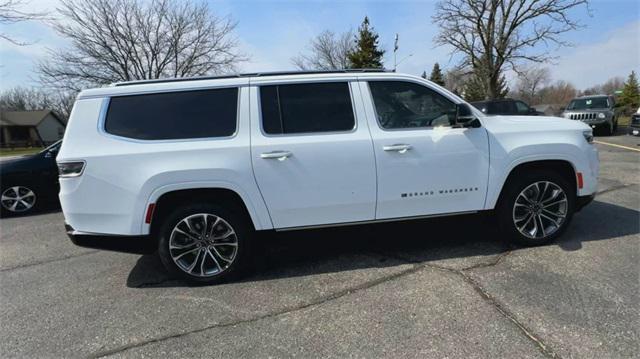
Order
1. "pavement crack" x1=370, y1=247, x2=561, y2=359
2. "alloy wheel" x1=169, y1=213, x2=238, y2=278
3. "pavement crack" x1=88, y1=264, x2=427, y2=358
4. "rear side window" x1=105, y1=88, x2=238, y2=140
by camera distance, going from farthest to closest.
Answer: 1. "alloy wheel" x1=169, y1=213, x2=238, y2=278
2. "rear side window" x1=105, y1=88, x2=238, y2=140
3. "pavement crack" x1=88, y1=264, x2=427, y2=358
4. "pavement crack" x1=370, y1=247, x2=561, y2=359

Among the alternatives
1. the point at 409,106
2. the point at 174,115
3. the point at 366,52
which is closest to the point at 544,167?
the point at 409,106

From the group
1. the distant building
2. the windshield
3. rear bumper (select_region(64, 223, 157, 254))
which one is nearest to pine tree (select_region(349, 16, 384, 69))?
the windshield

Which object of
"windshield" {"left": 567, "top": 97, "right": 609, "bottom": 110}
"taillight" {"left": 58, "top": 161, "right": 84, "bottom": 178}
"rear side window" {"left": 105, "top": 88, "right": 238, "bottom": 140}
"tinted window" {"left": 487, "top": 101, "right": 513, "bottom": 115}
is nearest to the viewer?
"taillight" {"left": 58, "top": 161, "right": 84, "bottom": 178}

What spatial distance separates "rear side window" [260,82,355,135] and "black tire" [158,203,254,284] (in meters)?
0.86

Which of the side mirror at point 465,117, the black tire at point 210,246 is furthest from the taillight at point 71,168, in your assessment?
the side mirror at point 465,117

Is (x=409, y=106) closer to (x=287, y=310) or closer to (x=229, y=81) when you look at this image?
(x=229, y=81)

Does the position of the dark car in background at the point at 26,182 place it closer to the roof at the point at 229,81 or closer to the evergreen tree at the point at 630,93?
the roof at the point at 229,81

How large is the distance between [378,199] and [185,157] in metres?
1.80

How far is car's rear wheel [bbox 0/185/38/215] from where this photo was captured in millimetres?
6699

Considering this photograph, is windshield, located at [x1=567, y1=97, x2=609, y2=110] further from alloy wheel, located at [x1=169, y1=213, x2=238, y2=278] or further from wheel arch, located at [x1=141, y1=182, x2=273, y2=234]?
alloy wheel, located at [x1=169, y1=213, x2=238, y2=278]

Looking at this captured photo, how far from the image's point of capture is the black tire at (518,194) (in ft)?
12.1

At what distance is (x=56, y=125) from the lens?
193 ft

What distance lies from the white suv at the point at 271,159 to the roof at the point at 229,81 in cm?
2

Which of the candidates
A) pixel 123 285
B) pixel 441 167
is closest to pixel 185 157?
pixel 123 285
